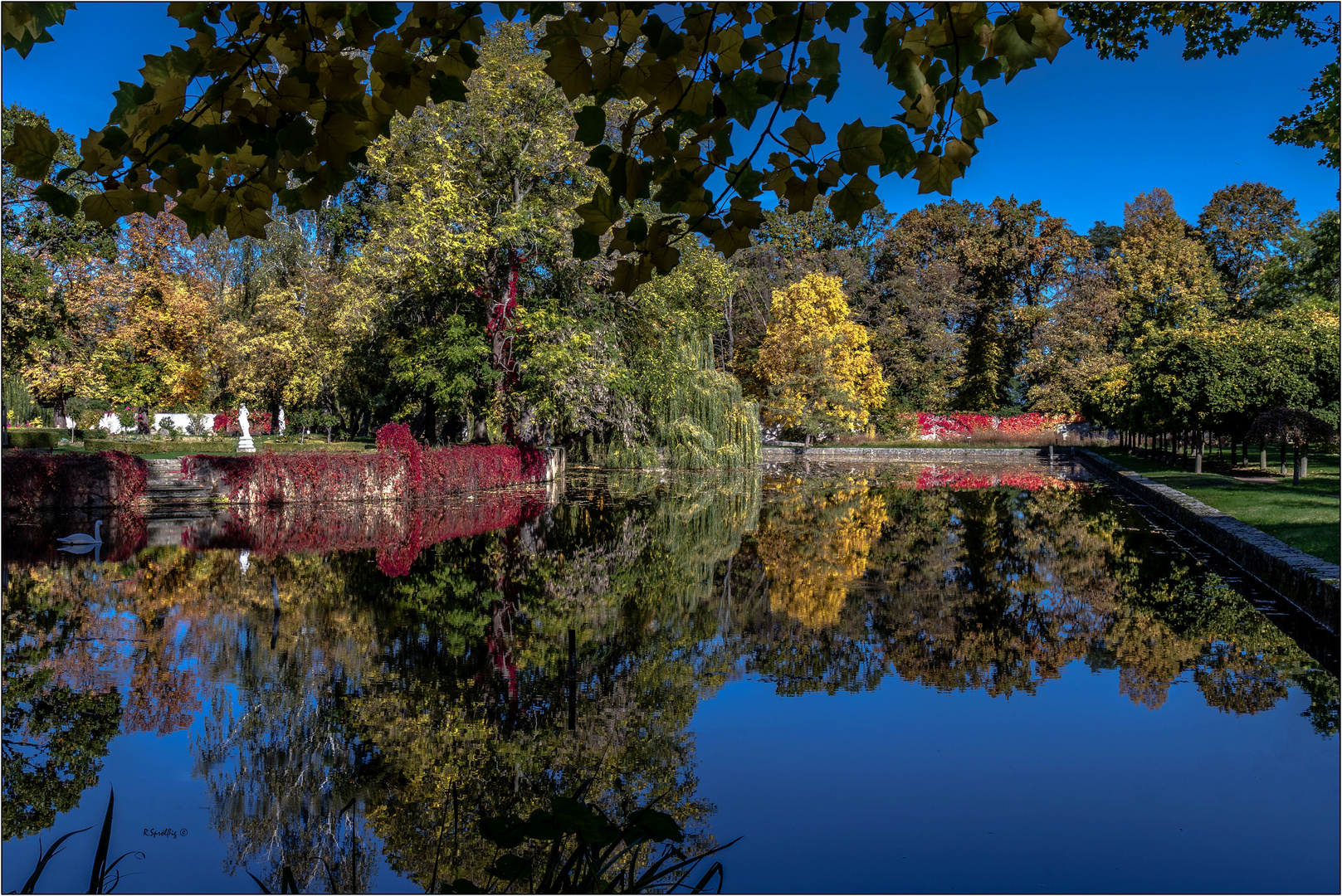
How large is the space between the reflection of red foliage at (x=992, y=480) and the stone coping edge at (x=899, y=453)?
9773 millimetres

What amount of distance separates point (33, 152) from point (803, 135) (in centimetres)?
Answer: 214

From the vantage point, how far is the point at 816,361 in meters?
40.9

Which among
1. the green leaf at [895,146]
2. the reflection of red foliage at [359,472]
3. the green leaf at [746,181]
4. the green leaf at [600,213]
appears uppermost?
the green leaf at [895,146]

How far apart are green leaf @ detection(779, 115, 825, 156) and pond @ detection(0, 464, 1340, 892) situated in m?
3.05

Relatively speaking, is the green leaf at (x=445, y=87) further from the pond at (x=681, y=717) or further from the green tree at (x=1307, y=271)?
the green tree at (x=1307, y=271)

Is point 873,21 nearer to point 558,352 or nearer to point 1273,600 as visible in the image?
point 1273,600

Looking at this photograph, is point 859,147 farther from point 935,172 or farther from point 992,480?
point 992,480

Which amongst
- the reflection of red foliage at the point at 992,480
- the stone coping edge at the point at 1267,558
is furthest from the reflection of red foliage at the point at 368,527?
the reflection of red foliage at the point at 992,480

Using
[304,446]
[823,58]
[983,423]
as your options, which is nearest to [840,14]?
[823,58]

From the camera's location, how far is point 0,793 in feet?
15.8

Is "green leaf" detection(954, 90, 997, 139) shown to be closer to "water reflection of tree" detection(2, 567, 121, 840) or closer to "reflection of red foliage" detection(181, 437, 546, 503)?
"water reflection of tree" detection(2, 567, 121, 840)

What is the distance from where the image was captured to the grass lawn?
11.8 meters

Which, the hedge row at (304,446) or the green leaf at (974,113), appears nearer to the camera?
the green leaf at (974,113)

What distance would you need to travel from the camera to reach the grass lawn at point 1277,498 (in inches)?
465
